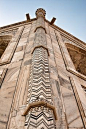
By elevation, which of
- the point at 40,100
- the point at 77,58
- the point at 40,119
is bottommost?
the point at 40,119

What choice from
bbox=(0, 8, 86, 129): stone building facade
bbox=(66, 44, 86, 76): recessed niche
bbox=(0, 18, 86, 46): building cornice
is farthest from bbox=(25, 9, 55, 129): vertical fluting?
bbox=(0, 18, 86, 46): building cornice

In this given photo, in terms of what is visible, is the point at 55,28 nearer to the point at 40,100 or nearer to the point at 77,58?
the point at 77,58

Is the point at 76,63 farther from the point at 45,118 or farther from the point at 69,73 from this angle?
the point at 45,118

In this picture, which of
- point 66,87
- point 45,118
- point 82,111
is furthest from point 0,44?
point 45,118

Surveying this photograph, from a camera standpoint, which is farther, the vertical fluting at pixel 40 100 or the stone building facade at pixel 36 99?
the stone building facade at pixel 36 99

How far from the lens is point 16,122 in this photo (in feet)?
5.36

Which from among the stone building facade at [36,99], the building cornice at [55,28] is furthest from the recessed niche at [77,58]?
the stone building facade at [36,99]

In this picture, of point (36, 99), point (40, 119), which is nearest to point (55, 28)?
point (36, 99)

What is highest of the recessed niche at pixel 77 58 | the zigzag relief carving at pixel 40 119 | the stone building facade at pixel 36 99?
the recessed niche at pixel 77 58

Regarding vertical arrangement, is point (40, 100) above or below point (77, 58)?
below

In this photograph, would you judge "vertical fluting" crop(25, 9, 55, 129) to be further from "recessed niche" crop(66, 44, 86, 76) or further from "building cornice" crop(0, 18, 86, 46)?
"building cornice" crop(0, 18, 86, 46)

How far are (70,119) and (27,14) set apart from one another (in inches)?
256

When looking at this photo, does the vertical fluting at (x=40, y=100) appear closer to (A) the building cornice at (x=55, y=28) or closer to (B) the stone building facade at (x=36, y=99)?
(B) the stone building facade at (x=36, y=99)

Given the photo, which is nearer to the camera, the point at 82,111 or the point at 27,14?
the point at 82,111
